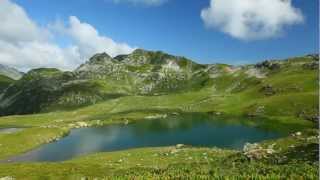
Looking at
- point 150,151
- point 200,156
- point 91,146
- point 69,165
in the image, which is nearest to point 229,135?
point 91,146

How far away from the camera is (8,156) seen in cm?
10362

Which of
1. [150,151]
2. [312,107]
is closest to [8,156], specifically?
[150,151]

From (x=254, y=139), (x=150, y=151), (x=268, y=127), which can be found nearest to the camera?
(x=150, y=151)

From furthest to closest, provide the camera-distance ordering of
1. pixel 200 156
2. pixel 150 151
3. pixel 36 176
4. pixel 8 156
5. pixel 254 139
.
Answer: pixel 254 139 → pixel 8 156 → pixel 150 151 → pixel 200 156 → pixel 36 176

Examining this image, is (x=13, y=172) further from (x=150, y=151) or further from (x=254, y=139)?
(x=254, y=139)

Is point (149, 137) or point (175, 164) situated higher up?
point (175, 164)

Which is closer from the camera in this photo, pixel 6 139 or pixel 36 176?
pixel 36 176

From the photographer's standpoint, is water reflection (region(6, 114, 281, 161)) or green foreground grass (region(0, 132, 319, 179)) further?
water reflection (region(6, 114, 281, 161))

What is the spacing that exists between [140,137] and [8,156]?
45.4 meters

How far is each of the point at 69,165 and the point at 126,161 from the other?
1300 cm

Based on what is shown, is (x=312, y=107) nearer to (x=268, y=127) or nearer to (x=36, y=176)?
(x=268, y=127)

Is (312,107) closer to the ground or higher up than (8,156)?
higher up

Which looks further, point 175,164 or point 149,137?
point 149,137

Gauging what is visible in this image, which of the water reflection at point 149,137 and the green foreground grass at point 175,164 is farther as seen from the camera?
the water reflection at point 149,137
